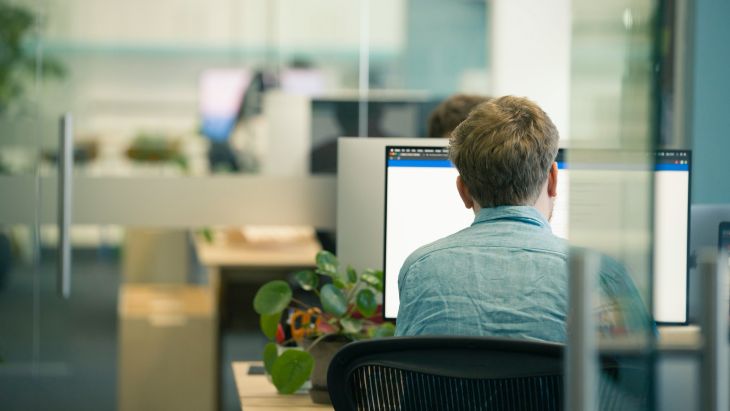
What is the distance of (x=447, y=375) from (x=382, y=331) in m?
0.58

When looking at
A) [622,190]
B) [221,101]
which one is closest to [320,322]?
[622,190]

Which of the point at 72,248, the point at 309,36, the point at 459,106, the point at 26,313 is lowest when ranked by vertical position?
the point at 26,313

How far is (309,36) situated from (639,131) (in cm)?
540

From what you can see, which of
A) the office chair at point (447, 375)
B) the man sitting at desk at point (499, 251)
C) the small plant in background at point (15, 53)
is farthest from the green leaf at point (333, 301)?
the small plant in background at point (15, 53)

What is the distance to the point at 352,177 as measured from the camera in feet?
6.95

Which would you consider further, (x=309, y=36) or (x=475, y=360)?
(x=309, y=36)

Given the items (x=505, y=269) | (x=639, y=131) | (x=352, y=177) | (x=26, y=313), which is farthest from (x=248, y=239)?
(x=639, y=131)

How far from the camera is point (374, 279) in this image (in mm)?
1838

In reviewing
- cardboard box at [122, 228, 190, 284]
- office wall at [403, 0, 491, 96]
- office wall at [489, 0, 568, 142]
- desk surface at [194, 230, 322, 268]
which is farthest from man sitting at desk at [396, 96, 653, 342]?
office wall at [403, 0, 491, 96]

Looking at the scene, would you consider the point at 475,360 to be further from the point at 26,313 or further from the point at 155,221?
the point at 26,313

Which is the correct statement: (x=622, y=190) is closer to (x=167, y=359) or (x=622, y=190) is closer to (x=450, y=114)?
(x=450, y=114)

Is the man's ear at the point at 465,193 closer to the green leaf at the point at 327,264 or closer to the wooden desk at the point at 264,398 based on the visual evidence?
the green leaf at the point at 327,264

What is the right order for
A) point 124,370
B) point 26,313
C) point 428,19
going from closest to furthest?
1. point 26,313
2. point 124,370
3. point 428,19

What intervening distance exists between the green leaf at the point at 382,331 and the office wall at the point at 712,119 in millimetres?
712
